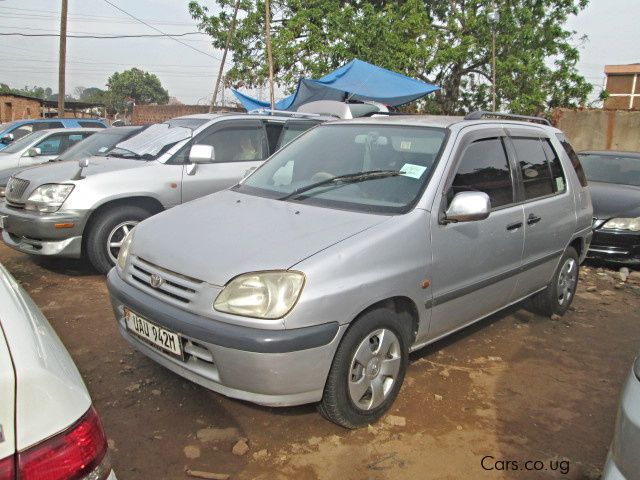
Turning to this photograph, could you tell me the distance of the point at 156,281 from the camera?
2766mm

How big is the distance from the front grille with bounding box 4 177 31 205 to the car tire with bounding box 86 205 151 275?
0.80 metres

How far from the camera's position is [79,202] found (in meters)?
5.02

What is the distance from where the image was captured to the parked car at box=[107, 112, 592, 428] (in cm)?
247

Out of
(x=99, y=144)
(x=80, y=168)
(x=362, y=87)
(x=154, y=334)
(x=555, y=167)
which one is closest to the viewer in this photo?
(x=154, y=334)

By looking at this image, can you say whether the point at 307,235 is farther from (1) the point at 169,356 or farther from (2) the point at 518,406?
(2) the point at 518,406

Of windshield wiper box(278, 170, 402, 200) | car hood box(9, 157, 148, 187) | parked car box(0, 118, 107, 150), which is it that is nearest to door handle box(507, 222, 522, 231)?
windshield wiper box(278, 170, 402, 200)

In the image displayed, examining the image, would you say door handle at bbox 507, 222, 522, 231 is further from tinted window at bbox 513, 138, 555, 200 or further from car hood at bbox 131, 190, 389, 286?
car hood at bbox 131, 190, 389, 286

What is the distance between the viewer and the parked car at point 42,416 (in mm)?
1137

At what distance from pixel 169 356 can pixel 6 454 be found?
1.63 m

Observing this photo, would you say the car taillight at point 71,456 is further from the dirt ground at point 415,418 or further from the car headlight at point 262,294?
the dirt ground at point 415,418

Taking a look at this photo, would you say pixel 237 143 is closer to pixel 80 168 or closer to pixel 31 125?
pixel 80 168

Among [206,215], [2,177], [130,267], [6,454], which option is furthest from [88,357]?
[2,177]

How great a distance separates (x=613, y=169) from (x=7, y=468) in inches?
339

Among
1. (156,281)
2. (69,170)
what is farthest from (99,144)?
(156,281)
